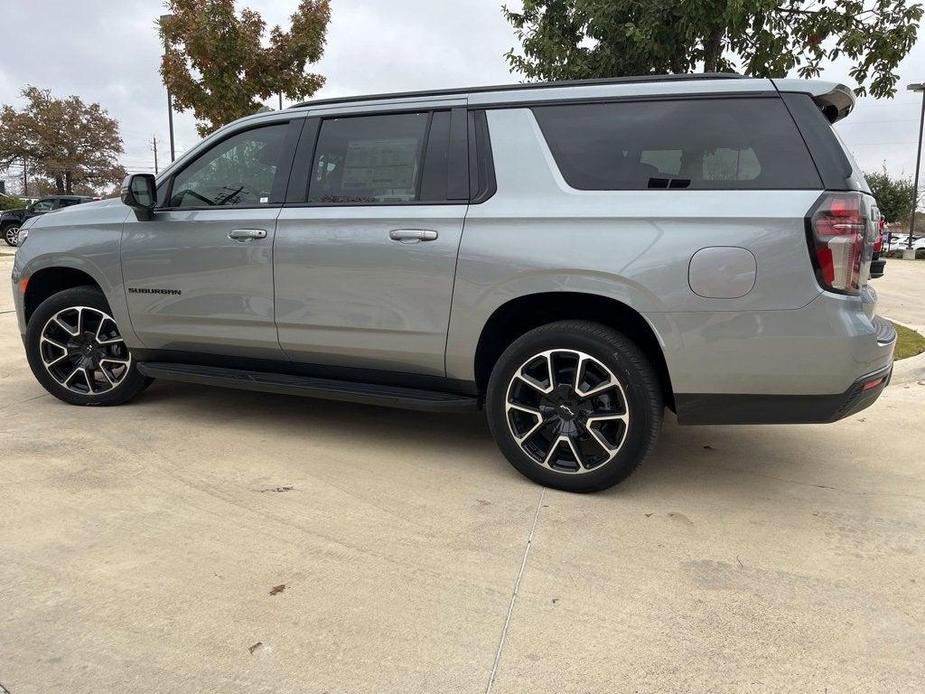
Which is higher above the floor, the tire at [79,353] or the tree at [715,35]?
the tree at [715,35]

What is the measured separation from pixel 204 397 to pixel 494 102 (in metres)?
2.97

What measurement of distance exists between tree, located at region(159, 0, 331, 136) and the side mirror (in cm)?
923

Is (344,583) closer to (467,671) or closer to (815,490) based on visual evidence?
(467,671)

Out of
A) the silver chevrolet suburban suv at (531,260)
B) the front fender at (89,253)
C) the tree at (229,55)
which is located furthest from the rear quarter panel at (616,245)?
the tree at (229,55)

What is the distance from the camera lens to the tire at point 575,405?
325 centimetres

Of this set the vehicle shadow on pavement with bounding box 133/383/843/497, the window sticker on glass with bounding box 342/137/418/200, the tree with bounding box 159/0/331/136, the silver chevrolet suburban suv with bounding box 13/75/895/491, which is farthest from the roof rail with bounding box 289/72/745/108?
the tree with bounding box 159/0/331/136

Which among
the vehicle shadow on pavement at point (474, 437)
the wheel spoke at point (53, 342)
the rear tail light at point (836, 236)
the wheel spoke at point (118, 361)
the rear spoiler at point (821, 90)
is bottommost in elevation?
the vehicle shadow on pavement at point (474, 437)

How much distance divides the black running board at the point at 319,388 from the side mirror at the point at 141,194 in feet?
3.05

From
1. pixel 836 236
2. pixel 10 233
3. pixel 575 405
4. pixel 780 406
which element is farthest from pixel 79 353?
pixel 10 233

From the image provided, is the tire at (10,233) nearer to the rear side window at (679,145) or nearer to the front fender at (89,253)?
the front fender at (89,253)

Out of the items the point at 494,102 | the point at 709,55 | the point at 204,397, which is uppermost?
the point at 709,55

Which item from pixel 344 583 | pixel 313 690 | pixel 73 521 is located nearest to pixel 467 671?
pixel 313 690

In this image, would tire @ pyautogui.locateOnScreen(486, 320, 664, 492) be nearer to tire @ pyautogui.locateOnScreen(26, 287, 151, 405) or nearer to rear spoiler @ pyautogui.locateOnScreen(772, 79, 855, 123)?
rear spoiler @ pyautogui.locateOnScreen(772, 79, 855, 123)

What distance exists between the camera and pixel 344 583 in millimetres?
2613
